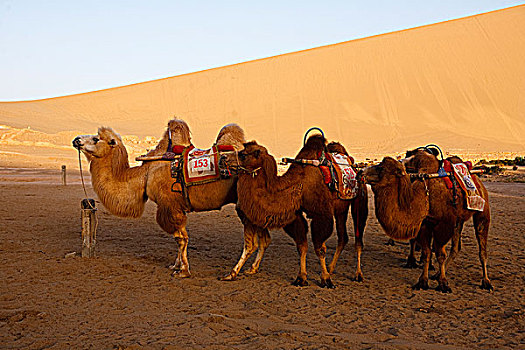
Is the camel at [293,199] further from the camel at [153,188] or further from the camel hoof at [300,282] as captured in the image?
the camel at [153,188]

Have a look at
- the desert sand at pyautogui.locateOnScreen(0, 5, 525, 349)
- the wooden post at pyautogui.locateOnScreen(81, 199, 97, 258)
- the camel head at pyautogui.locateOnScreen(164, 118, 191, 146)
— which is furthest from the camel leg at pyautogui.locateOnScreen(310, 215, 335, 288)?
the wooden post at pyautogui.locateOnScreen(81, 199, 97, 258)

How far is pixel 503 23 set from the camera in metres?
75.6

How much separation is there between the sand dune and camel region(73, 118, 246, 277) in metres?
30.6

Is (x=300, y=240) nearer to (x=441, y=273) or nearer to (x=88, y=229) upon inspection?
(x=441, y=273)

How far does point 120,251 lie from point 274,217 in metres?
3.58

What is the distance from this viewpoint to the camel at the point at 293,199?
6051 millimetres

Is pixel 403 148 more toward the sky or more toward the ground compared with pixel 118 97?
more toward the ground

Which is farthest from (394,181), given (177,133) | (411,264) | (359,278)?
(177,133)

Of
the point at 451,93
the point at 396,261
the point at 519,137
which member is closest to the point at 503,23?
the point at 451,93

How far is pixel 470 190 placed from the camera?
639cm

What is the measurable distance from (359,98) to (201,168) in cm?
5283

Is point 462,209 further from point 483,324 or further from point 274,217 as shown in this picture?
point 274,217

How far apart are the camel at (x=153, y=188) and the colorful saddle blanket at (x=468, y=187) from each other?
2.99m

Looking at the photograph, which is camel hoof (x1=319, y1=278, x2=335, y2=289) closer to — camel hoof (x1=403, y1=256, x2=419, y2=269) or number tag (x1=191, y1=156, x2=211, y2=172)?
camel hoof (x1=403, y1=256, x2=419, y2=269)
